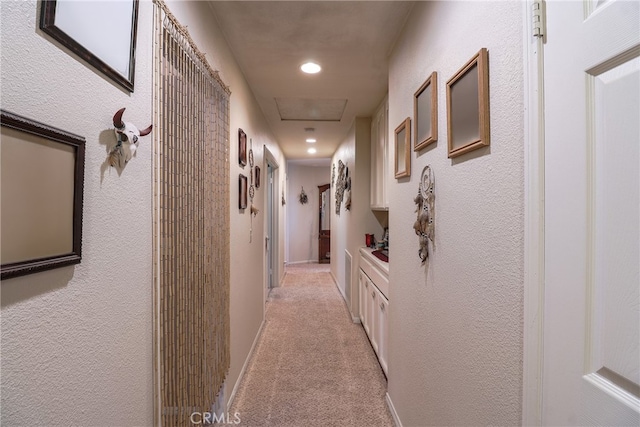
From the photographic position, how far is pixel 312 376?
233cm

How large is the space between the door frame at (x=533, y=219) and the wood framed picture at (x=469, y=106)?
168 millimetres

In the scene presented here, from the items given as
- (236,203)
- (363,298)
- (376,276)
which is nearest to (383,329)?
(376,276)

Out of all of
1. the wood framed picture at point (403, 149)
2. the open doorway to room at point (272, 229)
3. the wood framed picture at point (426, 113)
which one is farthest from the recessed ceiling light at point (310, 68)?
the open doorway to room at point (272, 229)

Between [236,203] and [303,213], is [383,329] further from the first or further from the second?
[303,213]

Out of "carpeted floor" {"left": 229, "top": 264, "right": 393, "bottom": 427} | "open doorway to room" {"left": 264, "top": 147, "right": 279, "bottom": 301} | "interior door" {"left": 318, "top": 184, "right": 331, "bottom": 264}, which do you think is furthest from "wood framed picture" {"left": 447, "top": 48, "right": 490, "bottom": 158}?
"interior door" {"left": 318, "top": 184, "right": 331, "bottom": 264}

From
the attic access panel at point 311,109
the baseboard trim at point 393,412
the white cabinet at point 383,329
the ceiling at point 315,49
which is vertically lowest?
the baseboard trim at point 393,412

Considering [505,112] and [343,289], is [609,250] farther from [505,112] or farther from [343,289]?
[343,289]

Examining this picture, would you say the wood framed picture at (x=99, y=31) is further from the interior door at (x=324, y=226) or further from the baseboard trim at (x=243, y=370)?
the interior door at (x=324, y=226)

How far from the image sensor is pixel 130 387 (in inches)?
35.3

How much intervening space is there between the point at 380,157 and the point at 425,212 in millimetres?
1736

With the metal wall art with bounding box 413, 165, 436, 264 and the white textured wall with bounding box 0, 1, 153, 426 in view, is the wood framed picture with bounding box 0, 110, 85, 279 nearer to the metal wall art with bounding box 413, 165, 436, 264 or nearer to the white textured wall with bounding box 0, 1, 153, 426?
the white textured wall with bounding box 0, 1, 153, 426

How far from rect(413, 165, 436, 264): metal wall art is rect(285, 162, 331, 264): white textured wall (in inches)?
235

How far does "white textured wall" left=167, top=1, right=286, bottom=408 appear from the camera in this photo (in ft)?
4.94

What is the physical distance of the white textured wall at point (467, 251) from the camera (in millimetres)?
804
